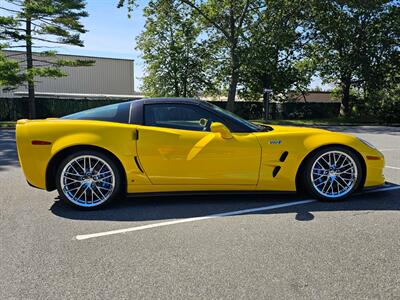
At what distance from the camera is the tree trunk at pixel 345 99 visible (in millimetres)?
30797

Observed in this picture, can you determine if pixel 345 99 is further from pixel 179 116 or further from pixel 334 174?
pixel 179 116

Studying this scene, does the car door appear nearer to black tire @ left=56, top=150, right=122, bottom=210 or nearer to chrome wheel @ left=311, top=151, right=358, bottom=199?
black tire @ left=56, top=150, right=122, bottom=210

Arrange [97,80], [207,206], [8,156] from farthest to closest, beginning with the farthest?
[97,80], [8,156], [207,206]

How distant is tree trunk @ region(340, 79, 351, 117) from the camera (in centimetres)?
3080

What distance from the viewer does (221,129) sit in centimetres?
450

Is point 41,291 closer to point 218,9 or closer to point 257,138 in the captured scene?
point 257,138

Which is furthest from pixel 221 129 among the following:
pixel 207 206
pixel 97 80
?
pixel 97 80

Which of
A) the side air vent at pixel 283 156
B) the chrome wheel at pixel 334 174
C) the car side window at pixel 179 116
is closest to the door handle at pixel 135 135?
the car side window at pixel 179 116

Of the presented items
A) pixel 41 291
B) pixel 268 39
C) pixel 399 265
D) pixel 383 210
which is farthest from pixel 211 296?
pixel 268 39

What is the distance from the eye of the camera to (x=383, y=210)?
4402 millimetres

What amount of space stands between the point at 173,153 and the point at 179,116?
1.62 ft

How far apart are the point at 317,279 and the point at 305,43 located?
97.9 feet

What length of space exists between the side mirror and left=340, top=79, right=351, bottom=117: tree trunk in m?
28.8

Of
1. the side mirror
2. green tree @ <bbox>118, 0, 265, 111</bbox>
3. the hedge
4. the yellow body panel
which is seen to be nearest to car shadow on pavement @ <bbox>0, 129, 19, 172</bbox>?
the yellow body panel
